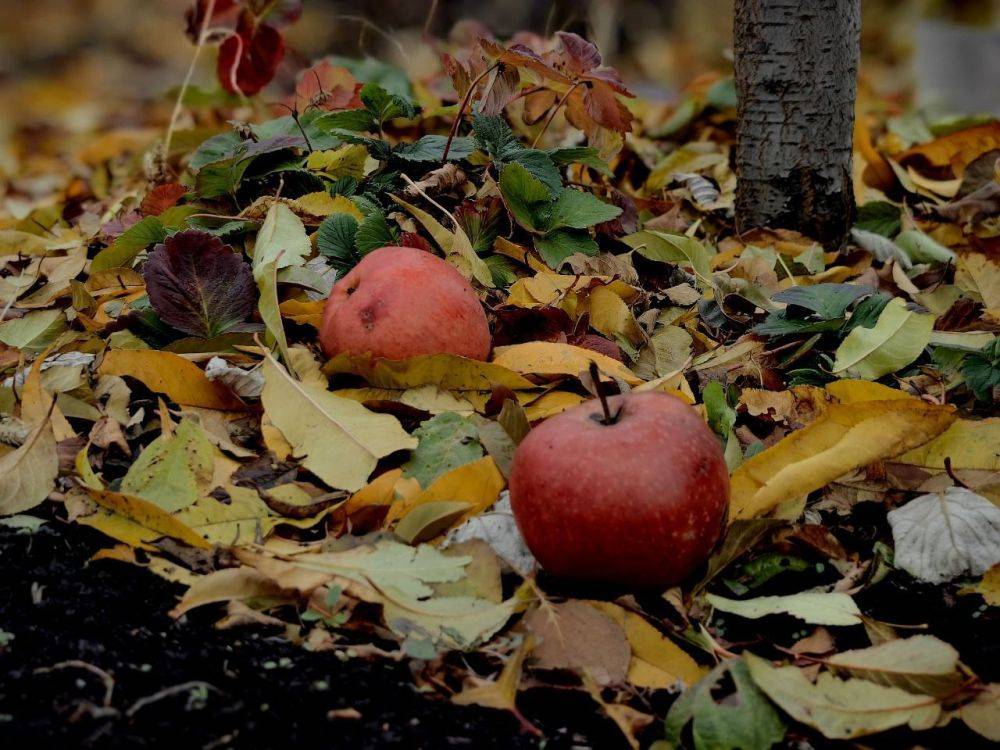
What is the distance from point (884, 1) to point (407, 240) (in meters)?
6.07

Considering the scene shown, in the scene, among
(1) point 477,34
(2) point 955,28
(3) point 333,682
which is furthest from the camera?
(2) point 955,28

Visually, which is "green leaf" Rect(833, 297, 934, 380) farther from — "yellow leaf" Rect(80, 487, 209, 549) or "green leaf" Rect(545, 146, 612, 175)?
"yellow leaf" Rect(80, 487, 209, 549)

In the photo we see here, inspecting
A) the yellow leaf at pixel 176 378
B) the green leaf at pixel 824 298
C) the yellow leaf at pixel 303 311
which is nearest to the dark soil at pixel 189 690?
the yellow leaf at pixel 176 378

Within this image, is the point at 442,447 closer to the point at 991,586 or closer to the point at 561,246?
the point at 561,246

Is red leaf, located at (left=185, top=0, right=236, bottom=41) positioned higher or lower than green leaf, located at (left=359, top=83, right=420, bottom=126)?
higher

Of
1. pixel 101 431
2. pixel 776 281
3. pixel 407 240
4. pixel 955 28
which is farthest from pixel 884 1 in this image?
pixel 101 431

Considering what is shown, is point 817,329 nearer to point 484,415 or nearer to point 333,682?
point 484,415

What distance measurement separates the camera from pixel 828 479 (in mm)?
1606

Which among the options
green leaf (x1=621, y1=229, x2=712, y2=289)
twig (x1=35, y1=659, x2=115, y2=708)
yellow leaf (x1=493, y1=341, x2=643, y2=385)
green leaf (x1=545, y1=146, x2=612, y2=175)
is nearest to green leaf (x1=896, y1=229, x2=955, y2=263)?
green leaf (x1=621, y1=229, x2=712, y2=289)

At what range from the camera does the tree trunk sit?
2.52 meters

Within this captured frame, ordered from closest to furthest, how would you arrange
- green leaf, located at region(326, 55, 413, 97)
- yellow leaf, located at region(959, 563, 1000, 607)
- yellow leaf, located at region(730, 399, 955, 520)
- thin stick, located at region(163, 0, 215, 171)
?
yellow leaf, located at region(959, 563, 1000, 607)
yellow leaf, located at region(730, 399, 955, 520)
thin stick, located at region(163, 0, 215, 171)
green leaf, located at region(326, 55, 413, 97)

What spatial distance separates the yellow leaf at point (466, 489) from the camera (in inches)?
65.0

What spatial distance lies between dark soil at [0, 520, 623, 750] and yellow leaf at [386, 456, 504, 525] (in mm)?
332

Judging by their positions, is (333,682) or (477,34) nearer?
(333,682)
